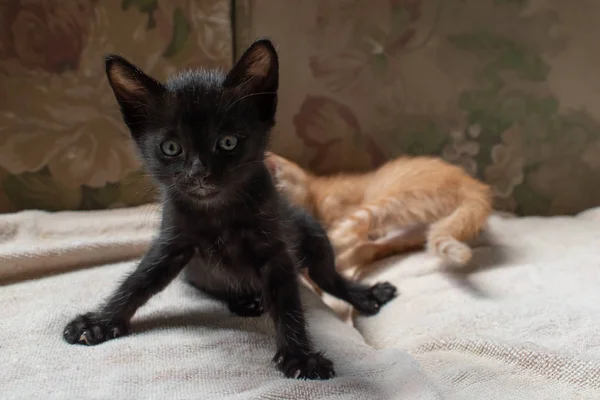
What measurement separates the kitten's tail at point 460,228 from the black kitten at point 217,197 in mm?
431

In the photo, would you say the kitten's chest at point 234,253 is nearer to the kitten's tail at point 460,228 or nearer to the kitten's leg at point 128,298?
the kitten's leg at point 128,298

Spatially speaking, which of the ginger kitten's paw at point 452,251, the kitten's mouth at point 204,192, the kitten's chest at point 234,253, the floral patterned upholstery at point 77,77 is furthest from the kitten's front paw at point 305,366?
the floral patterned upholstery at point 77,77

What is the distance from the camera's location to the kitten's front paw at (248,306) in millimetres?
1070

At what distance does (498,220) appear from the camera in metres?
1.67

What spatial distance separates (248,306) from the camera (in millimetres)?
1079

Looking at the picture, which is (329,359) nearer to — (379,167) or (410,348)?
(410,348)

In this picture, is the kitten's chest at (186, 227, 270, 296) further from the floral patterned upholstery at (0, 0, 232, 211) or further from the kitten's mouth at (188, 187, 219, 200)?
the floral patterned upholstery at (0, 0, 232, 211)

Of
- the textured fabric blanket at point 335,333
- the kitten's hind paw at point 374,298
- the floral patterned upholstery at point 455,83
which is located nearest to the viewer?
the textured fabric blanket at point 335,333

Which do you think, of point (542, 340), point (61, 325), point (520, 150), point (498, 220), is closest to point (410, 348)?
point (542, 340)

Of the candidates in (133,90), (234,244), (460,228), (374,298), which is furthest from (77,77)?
(460,228)

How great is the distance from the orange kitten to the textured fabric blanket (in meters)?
0.08

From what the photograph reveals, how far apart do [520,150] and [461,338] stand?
2.91 feet

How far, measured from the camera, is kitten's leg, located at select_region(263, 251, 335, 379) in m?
0.86

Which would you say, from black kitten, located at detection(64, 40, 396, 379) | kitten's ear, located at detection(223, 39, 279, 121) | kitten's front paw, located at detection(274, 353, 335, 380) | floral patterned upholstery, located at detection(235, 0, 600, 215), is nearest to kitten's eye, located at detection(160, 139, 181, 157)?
black kitten, located at detection(64, 40, 396, 379)
